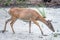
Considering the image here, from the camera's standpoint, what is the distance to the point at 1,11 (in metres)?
14.0

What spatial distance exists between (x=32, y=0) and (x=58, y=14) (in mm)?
3423

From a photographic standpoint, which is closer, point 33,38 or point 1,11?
point 33,38

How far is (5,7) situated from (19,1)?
1.31m

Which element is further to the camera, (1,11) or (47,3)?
(47,3)

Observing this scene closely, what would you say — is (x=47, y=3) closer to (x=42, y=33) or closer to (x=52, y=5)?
(x=52, y=5)

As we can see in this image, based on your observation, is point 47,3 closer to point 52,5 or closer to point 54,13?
point 52,5

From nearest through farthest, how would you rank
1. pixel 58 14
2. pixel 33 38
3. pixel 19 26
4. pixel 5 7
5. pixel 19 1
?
1. pixel 33 38
2. pixel 19 26
3. pixel 58 14
4. pixel 5 7
5. pixel 19 1

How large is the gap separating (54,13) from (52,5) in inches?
92.7

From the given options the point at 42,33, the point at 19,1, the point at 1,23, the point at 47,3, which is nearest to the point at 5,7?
the point at 19,1

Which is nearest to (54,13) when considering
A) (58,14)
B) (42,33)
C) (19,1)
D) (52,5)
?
(58,14)

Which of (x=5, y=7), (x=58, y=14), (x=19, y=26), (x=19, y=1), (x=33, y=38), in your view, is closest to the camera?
(x=33, y=38)

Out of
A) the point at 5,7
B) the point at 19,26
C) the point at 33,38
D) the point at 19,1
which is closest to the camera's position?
the point at 33,38

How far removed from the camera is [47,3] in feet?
53.2

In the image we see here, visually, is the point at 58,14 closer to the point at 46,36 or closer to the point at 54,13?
the point at 54,13
